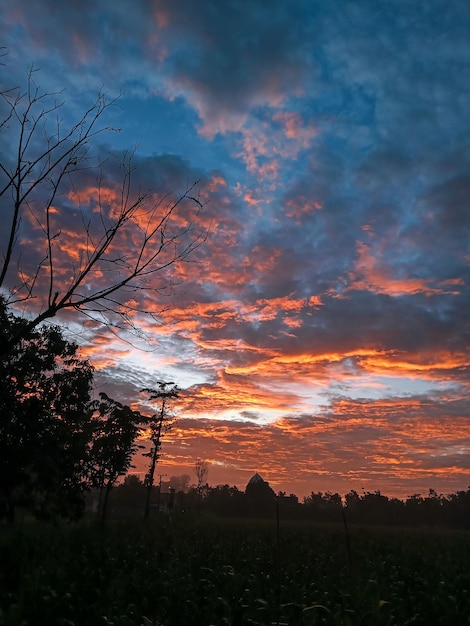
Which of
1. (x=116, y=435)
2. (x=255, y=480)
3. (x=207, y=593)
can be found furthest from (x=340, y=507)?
(x=207, y=593)

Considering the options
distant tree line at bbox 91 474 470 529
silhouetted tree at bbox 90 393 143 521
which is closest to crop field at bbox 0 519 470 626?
silhouetted tree at bbox 90 393 143 521

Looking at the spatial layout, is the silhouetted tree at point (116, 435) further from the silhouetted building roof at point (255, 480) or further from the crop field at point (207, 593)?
the silhouetted building roof at point (255, 480)

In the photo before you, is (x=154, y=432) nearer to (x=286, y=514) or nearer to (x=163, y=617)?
(x=163, y=617)

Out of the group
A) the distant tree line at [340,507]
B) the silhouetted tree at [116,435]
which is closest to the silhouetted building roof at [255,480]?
the distant tree line at [340,507]

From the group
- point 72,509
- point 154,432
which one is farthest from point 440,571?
point 154,432

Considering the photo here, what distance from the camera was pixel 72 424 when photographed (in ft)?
75.0

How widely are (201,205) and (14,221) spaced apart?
163 centimetres

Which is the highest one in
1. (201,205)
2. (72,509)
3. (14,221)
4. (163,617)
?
(201,205)

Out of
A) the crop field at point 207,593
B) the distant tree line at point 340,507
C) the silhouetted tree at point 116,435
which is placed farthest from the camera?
the distant tree line at point 340,507

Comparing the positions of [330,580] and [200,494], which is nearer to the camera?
[330,580]

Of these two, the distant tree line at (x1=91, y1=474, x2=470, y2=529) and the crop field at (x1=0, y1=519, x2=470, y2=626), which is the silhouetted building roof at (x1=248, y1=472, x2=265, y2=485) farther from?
the crop field at (x1=0, y1=519, x2=470, y2=626)

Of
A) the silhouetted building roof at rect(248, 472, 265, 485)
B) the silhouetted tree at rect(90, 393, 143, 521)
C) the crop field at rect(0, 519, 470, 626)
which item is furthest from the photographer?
the silhouetted building roof at rect(248, 472, 265, 485)

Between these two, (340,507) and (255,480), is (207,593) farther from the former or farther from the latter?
(255,480)

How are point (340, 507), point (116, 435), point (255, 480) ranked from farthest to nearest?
point (255, 480) → point (340, 507) → point (116, 435)
